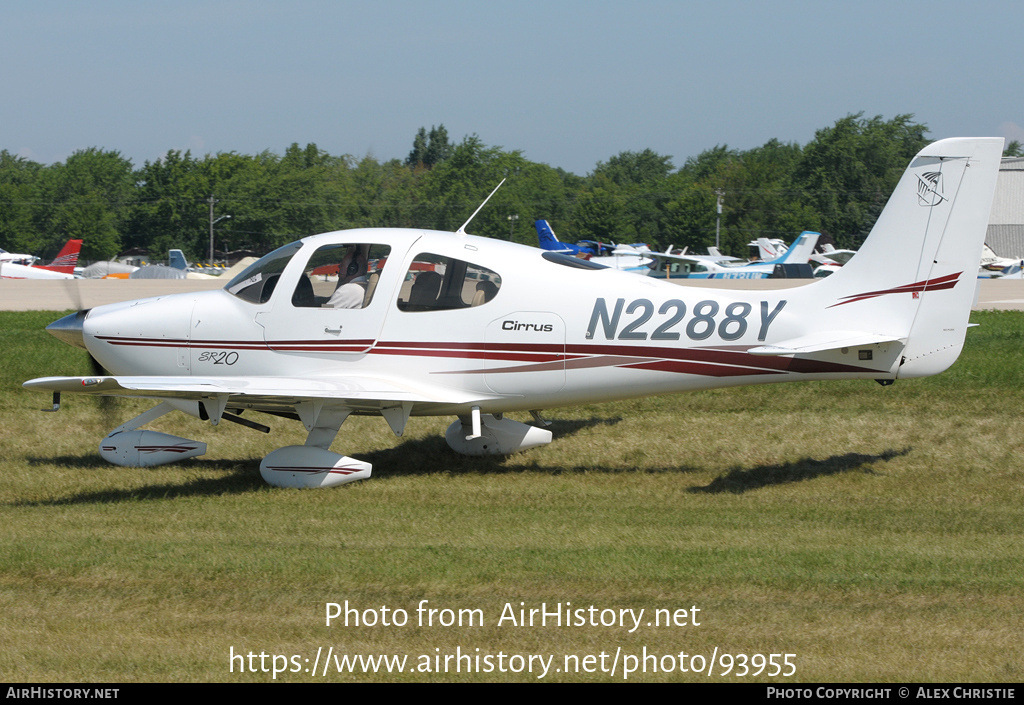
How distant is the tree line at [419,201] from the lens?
324 ft

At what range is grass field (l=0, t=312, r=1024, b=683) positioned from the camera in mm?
5223

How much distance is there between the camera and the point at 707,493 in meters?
8.80

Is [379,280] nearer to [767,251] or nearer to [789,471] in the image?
[789,471]

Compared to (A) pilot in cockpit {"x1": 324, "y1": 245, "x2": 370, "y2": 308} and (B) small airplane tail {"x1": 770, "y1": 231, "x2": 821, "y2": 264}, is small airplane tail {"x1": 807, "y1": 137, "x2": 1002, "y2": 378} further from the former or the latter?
(B) small airplane tail {"x1": 770, "y1": 231, "x2": 821, "y2": 264}

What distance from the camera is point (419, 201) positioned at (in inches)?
4050

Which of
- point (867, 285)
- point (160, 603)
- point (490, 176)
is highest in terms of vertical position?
point (490, 176)

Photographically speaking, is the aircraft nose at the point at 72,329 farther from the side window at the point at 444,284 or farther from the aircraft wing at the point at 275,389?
the side window at the point at 444,284

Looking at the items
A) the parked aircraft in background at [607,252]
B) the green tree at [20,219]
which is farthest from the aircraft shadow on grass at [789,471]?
the green tree at [20,219]

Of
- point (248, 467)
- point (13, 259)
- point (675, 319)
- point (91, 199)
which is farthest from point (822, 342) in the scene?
point (91, 199)

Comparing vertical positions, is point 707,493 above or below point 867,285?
below

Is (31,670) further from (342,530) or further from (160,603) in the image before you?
(342,530)

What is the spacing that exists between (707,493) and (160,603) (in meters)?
4.81

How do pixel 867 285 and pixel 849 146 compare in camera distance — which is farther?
pixel 849 146
